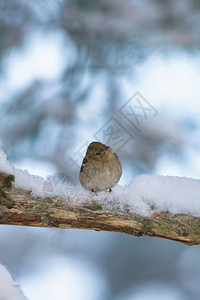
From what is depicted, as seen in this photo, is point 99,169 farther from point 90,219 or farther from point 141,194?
point 90,219

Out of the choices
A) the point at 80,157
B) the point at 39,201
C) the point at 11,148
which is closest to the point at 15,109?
the point at 11,148

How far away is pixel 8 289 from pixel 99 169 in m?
1.54

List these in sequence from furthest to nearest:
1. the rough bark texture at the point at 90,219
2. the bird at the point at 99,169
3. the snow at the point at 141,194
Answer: the bird at the point at 99,169 < the snow at the point at 141,194 < the rough bark texture at the point at 90,219

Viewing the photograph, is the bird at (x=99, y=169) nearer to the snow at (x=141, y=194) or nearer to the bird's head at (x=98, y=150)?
the bird's head at (x=98, y=150)

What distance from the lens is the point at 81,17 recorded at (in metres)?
3.42

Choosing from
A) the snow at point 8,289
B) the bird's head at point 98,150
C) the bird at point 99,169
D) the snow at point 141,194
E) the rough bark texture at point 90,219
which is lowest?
the snow at point 8,289

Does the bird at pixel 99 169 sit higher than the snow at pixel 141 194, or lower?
higher

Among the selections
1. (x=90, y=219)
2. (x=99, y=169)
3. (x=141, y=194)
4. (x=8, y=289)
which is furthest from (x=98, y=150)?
(x=8, y=289)

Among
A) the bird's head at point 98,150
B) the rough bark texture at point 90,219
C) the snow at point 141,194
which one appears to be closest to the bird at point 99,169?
the bird's head at point 98,150

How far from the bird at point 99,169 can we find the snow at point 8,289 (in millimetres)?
1273

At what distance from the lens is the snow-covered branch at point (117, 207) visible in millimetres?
2711

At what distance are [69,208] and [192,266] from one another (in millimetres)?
2061

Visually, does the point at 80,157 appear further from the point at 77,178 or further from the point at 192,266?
the point at 192,266

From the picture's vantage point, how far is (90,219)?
279cm
